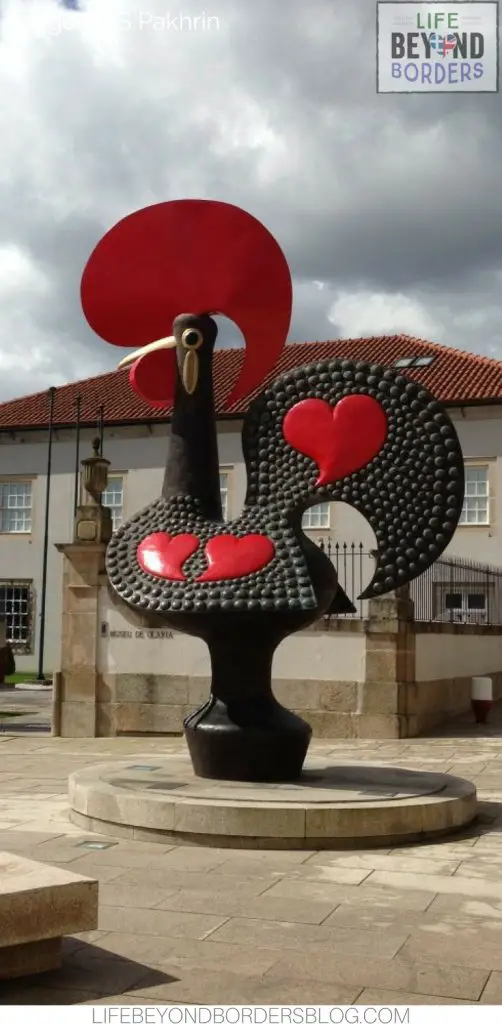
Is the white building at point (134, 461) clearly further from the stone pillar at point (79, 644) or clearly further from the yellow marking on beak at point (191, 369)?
the yellow marking on beak at point (191, 369)

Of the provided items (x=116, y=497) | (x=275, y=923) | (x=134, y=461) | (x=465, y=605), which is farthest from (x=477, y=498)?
(x=275, y=923)

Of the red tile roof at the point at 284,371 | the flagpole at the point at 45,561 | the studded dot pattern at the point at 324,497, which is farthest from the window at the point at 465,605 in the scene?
the flagpole at the point at 45,561

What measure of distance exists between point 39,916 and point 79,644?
10707 mm

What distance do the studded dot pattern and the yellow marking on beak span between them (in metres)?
0.62

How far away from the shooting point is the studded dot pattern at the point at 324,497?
833 centimetres

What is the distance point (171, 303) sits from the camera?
935cm

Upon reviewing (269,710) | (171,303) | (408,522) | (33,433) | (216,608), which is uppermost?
(33,433)

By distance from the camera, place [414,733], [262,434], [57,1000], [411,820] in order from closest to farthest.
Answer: [57,1000] < [411,820] < [262,434] < [414,733]

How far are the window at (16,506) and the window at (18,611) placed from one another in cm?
160

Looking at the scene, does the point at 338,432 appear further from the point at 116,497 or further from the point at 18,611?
the point at 18,611

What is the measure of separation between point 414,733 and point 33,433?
1925cm

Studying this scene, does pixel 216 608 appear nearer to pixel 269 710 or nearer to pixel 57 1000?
pixel 269 710

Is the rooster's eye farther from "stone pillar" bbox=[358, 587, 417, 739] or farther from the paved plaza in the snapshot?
"stone pillar" bbox=[358, 587, 417, 739]

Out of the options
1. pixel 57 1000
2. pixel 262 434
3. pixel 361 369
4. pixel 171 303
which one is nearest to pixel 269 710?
pixel 262 434
